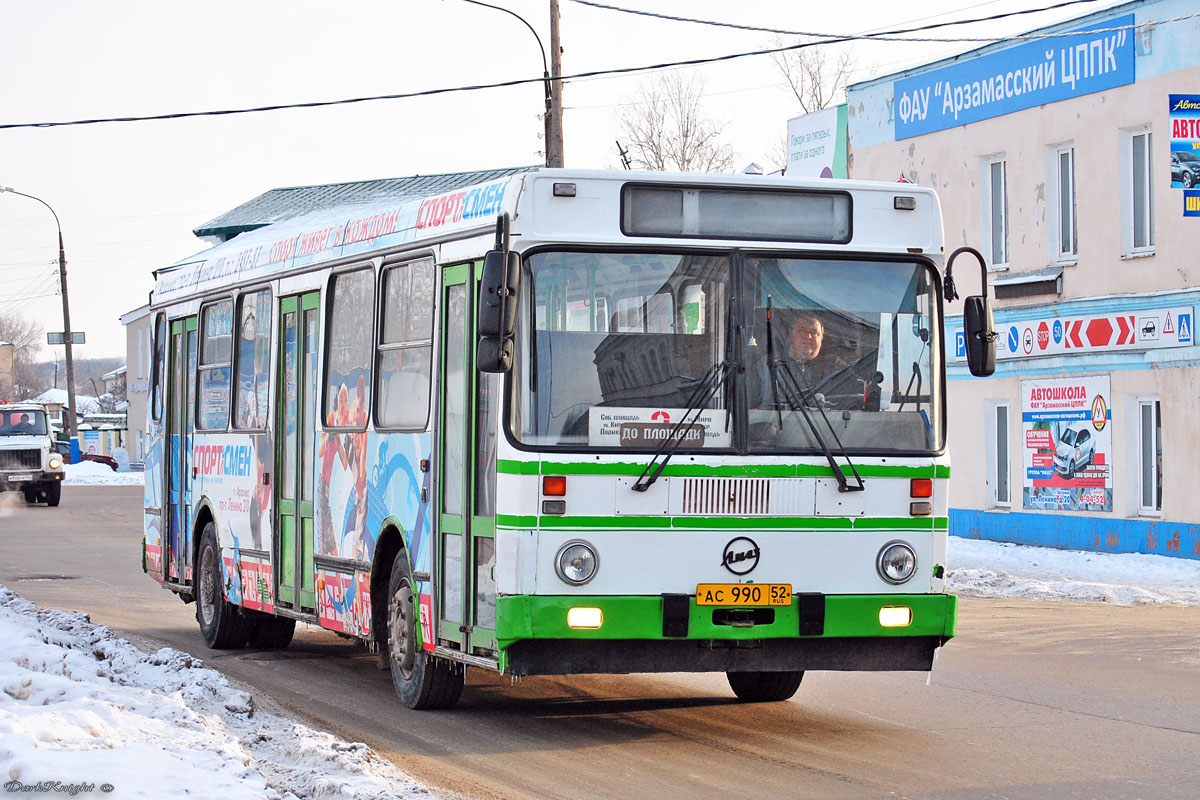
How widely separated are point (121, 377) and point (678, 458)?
13458 cm

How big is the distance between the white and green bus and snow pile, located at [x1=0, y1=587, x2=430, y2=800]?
3.93 ft

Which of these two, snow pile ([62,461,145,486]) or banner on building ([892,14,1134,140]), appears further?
snow pile ([62,461,145,486])

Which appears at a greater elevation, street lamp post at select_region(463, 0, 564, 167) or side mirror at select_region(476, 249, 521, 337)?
street lamp post at select_region(463, 0, 564, 167)

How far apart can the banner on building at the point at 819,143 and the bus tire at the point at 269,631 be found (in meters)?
17.2

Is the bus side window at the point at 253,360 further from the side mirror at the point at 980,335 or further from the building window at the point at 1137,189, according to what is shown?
the building window at the point at 1137,189

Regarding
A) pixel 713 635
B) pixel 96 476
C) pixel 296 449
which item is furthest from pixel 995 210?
pixel 96 476

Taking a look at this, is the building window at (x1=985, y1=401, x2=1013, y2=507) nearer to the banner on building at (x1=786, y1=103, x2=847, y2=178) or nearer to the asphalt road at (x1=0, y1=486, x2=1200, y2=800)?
the banner on building at (x1=786, y1=103, x2=847, y2=178)

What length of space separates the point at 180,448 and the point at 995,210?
1452 centimetres

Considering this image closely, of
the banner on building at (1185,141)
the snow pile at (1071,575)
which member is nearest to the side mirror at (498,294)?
the snow pile at (1071,575)

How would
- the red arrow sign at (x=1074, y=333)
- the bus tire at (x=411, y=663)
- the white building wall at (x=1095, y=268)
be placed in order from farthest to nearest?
the red arrow sign at (x=1074, y=333)
the white building wall at (x=1095, y=268)
the bus tire at (x=411, y=663)

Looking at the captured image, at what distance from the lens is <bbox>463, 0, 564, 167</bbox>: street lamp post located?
25.6 meters

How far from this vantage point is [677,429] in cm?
888

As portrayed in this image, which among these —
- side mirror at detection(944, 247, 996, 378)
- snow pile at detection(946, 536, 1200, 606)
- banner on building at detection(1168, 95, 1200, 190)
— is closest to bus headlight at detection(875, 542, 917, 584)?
side mirror at detection(944, 247, 996, 378)

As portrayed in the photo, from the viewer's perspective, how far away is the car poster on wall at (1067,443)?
23047 mm
